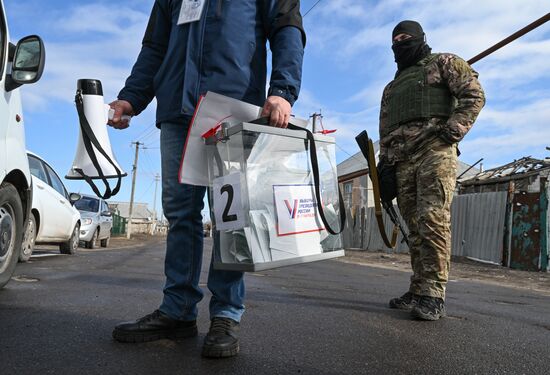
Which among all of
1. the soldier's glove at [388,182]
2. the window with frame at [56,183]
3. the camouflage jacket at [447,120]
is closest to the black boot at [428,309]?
the soldier's glove at [388,182]

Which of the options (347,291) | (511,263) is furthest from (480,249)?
(347,291)

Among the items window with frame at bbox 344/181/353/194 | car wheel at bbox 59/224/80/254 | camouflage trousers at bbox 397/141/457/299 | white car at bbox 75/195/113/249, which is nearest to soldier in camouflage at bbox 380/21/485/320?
camouflage trousers at bbox 397/141/457/299

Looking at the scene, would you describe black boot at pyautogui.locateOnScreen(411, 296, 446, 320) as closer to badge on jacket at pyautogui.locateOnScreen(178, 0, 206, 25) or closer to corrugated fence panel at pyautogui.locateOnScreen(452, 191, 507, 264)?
badge on jacket at pyautogui.locateOnScreen(178, 0, 206, 25)

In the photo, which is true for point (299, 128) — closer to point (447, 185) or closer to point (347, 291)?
point (447, 185)

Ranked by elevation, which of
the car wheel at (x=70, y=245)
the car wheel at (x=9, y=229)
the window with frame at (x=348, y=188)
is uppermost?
the window with frame at (x=348, y=188)

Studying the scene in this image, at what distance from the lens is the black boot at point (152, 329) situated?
2.19 metres

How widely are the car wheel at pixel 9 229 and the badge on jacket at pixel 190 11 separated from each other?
6.78 ft

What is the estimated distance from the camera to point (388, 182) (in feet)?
12.1

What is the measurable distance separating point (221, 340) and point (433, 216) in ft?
6.18

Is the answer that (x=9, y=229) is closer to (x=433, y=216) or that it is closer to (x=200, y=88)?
(x=200, y=88)

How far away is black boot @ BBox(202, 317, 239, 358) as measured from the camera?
2.01m

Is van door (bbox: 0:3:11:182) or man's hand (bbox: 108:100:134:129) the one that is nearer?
man's hand (bbox: 108:100:134:129)

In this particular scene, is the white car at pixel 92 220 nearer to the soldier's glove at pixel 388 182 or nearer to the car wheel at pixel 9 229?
the car wheel at pixel 9 229

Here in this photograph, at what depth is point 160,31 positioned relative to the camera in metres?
2.63
